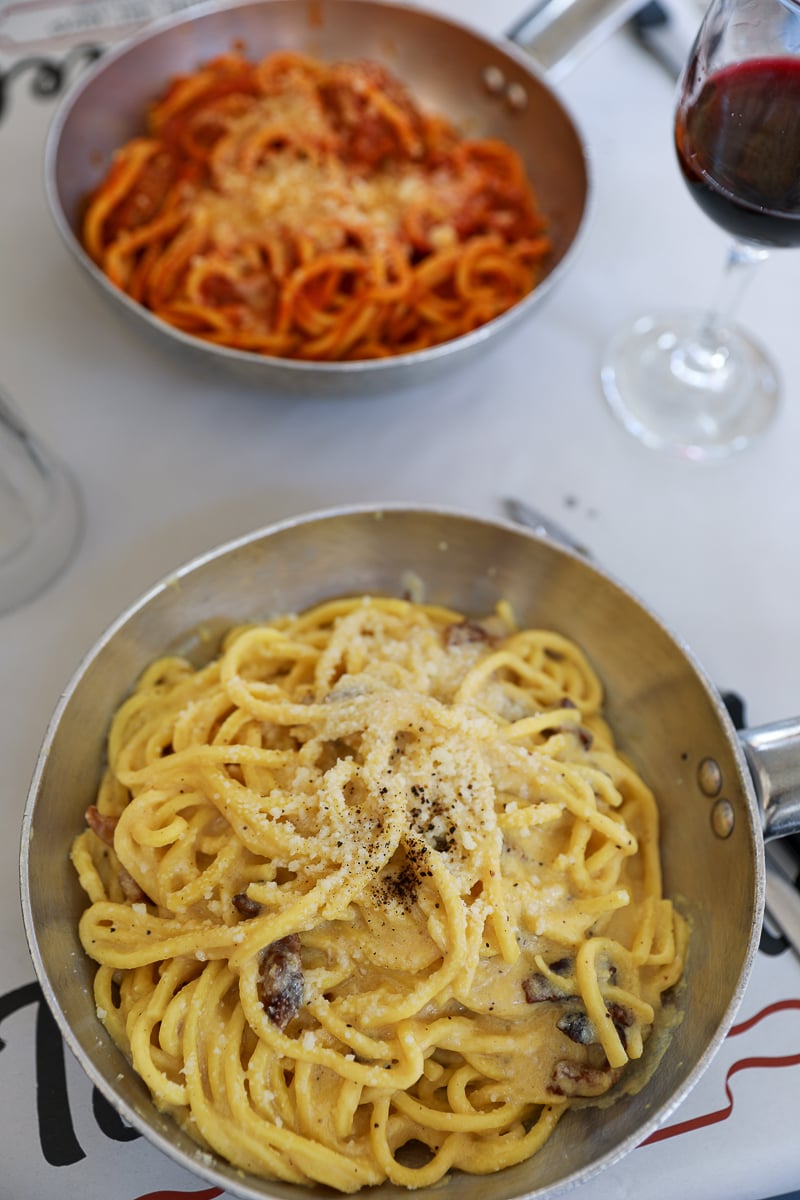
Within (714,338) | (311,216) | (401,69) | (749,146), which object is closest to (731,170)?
(749,146)

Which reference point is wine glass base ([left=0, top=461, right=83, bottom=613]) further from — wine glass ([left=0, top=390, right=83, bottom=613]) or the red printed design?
the red printed design

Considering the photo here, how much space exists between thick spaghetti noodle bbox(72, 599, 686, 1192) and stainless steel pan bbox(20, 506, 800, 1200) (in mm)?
29

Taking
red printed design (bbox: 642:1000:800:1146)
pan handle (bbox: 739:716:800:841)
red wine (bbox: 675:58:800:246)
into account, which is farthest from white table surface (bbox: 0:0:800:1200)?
red wine (bbox: 675:58:800:246)

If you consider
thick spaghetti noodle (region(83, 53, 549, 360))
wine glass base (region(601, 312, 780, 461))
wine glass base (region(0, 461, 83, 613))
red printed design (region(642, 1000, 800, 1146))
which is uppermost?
thick spaghetti noodle (region(83, 53, 549, 360))

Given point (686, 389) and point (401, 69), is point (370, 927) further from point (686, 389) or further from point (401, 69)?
point (401, 69)

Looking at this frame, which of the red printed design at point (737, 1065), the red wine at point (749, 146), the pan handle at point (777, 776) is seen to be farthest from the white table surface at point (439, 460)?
the red wine at point (749, 146)

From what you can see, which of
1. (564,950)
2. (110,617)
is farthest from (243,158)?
(564,950)

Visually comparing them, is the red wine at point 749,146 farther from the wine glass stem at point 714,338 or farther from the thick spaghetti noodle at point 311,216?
the thick spaghetti noodle at point 311,216

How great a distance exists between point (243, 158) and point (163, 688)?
98cm

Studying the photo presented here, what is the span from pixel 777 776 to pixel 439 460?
0.76 meters

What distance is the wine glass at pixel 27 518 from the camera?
145cm

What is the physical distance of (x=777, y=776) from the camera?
3.63 feet

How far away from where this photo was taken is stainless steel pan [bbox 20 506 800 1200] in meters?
0.97

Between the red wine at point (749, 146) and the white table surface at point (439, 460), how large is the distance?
1.29 feet
